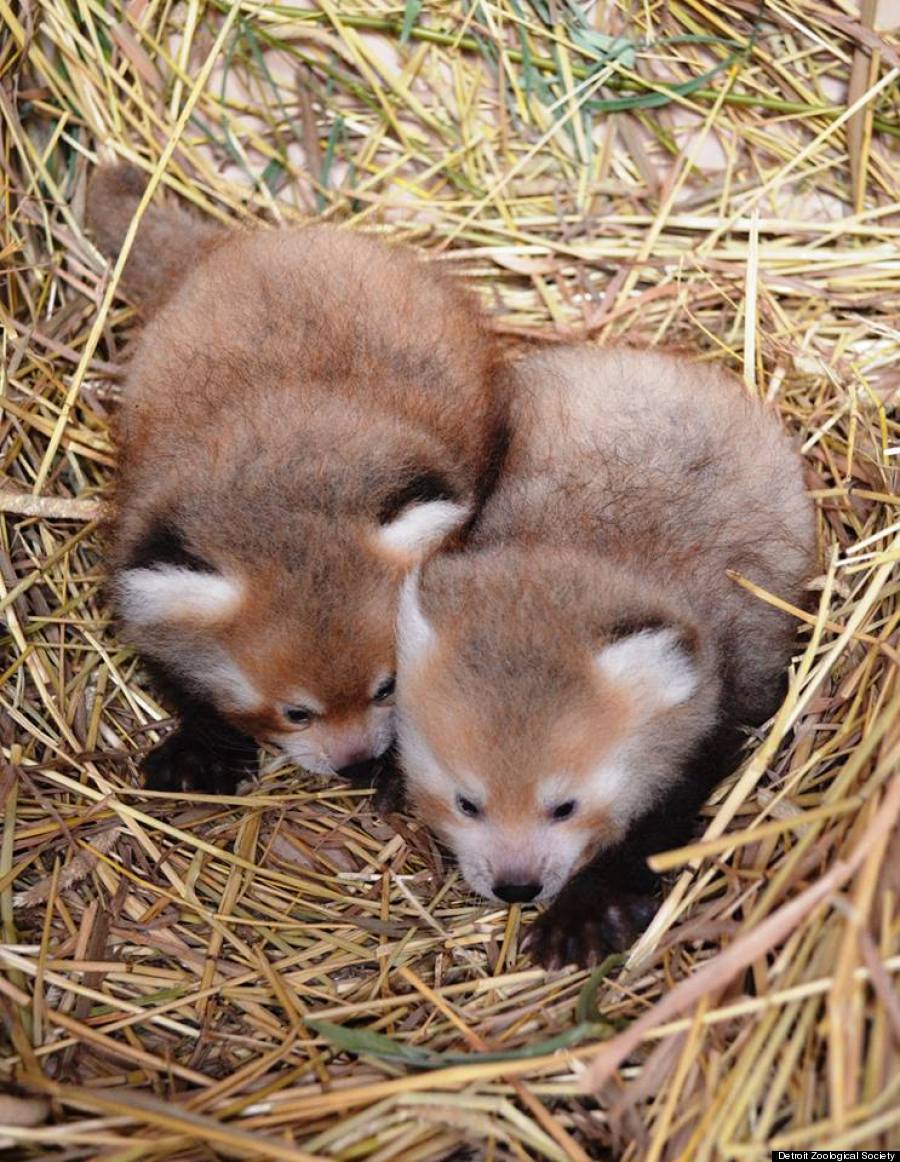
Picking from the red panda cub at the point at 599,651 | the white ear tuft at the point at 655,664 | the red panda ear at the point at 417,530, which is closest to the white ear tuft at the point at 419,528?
the red panda ear at the point at 417,530

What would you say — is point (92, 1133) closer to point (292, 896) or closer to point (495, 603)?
point (292, 896)

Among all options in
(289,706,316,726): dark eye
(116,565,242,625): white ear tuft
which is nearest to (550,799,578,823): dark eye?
(289,706,316,726): dark eye

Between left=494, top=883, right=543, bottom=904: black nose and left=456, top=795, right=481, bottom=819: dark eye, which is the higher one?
left=456, top=795, right=481, bottom=819: dark eye

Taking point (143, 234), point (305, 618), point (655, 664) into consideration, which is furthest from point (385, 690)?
point (143, 234)

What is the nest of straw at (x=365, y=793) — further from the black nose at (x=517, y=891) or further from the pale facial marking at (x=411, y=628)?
the pale facial marking at (x=411, y=628)

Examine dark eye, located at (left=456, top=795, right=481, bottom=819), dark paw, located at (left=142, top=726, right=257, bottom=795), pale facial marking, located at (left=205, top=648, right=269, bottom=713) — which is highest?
pale facial marking, located at (left=205, top=648, right=269, bottom=713)

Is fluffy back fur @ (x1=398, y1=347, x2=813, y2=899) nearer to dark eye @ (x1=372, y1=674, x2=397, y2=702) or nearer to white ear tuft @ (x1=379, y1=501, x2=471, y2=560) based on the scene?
white ear tuft @ (x1=379, y1=501, x2=471, y2=560)

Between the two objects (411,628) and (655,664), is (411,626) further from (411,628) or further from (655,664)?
(655,664)
